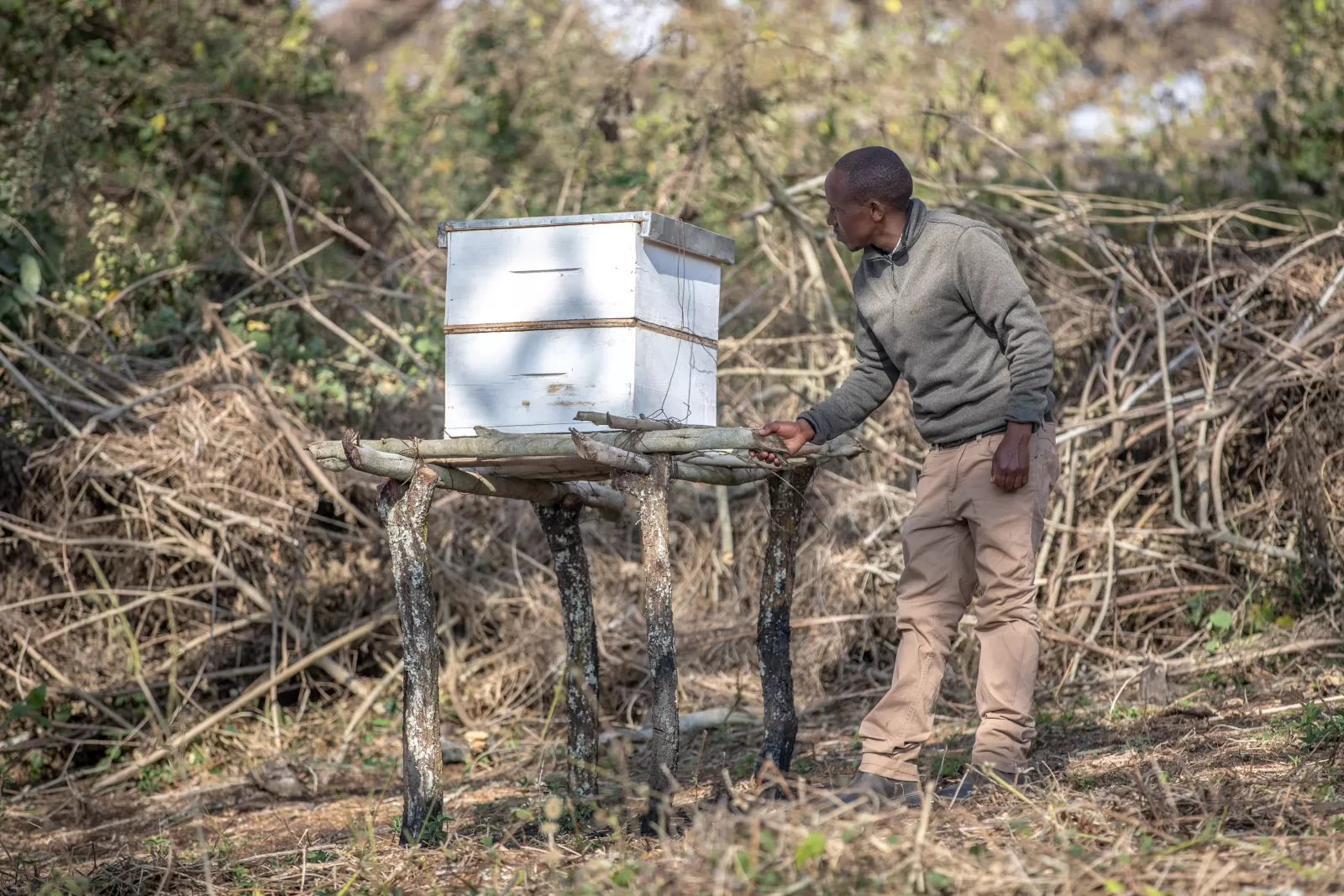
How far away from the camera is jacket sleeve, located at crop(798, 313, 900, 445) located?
430cm

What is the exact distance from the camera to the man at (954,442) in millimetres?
4066

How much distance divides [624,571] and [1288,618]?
3.19 metres

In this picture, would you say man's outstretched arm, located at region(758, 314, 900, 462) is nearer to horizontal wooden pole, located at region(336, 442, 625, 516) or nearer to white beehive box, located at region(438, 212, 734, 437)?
white beehive box, located at region(438, 212, 734, 437)

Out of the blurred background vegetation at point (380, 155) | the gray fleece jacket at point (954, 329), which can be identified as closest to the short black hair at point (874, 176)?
the gray fleece jacket at point (954, 329)

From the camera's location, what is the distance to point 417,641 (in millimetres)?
4133

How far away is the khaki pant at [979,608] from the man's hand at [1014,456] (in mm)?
102

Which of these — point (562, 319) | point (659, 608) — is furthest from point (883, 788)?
point (562, 319)

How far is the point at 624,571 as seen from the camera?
6.85m

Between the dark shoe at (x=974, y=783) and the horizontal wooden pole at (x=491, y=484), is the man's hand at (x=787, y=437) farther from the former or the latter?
the dark shoe at (x=974, y=783)

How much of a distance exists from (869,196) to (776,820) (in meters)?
2.08

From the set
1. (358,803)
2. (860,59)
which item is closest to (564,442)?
(358,803)

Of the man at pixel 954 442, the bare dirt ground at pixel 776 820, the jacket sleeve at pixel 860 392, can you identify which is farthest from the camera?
the jacket sleeve at pixel 860 392

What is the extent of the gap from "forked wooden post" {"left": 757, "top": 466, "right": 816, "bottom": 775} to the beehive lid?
0.81 meters

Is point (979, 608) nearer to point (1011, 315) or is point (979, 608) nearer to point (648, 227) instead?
point (1011, 315)
